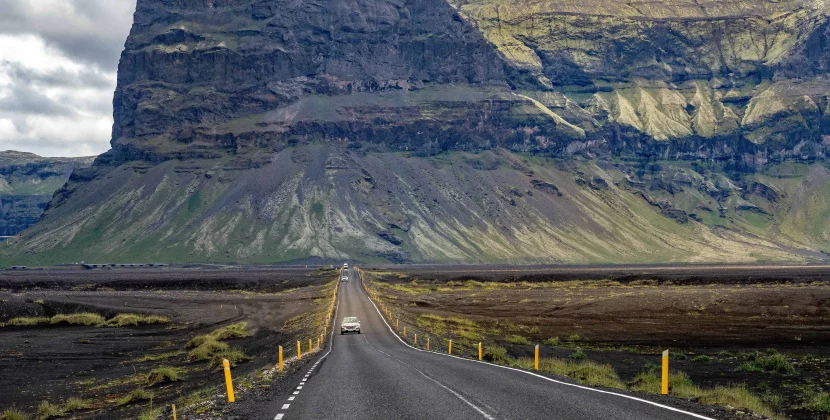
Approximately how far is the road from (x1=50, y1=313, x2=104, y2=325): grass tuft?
41.8m

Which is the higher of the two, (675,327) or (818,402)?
(818,402)

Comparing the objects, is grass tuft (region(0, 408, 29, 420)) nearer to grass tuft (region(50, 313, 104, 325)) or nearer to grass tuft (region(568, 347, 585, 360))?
grass tuft (region(568, 347, 585, 360))

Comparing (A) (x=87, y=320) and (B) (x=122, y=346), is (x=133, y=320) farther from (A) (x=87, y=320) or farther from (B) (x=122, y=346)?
(B) (x=122, y=346)

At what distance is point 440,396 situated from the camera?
20.7m

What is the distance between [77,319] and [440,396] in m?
54.4

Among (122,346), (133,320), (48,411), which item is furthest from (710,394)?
(133,320)

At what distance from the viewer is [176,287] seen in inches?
5148

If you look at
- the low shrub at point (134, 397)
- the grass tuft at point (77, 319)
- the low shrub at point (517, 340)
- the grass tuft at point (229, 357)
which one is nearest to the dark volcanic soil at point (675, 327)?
the low shrub at point (517, 340)

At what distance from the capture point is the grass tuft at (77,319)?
6656cm

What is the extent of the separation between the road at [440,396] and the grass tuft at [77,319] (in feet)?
137

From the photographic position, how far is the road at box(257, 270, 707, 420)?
59.1 feet

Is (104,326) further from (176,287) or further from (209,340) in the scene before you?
(176,287)

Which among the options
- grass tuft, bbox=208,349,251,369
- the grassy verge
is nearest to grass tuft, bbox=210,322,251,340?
grass tuft, bbox=208,349,251,369

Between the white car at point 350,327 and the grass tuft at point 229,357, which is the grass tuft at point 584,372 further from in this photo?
the white car at point 350,327
